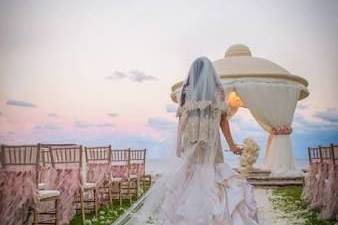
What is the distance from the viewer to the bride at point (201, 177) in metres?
2.66

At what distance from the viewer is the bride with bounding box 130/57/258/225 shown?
2.66m

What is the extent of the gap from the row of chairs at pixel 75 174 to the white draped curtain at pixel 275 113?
97 centimetres

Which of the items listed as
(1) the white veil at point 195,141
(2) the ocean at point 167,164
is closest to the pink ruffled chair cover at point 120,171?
(2) the ocean at point 167,164

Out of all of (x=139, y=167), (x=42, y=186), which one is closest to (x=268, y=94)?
(x=139, y=167)

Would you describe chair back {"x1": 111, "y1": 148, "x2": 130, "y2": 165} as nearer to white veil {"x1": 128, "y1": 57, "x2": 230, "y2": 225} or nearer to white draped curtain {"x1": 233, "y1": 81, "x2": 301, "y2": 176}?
white draped curtain {"x1": 233, "y1": 81, "x2": 301, "y2": 176}

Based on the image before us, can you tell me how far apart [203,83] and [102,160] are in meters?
1.70

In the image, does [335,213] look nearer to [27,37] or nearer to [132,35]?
[132,35]

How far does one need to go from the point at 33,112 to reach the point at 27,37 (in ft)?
1.86

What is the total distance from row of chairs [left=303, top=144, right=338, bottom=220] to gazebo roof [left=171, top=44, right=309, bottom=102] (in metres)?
0.44

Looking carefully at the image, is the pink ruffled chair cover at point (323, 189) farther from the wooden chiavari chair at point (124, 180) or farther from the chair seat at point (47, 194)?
the chair seat at point (47, 194)

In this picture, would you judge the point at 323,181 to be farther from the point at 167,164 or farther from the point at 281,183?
the point at 167,164

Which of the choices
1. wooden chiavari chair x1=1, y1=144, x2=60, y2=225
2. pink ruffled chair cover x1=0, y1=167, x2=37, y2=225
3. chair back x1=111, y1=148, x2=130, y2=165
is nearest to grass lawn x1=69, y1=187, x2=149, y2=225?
chair back x1=111, y1=148, x2=130, y2=165

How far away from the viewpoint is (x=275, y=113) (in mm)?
4020

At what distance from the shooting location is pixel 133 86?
12.2ft
